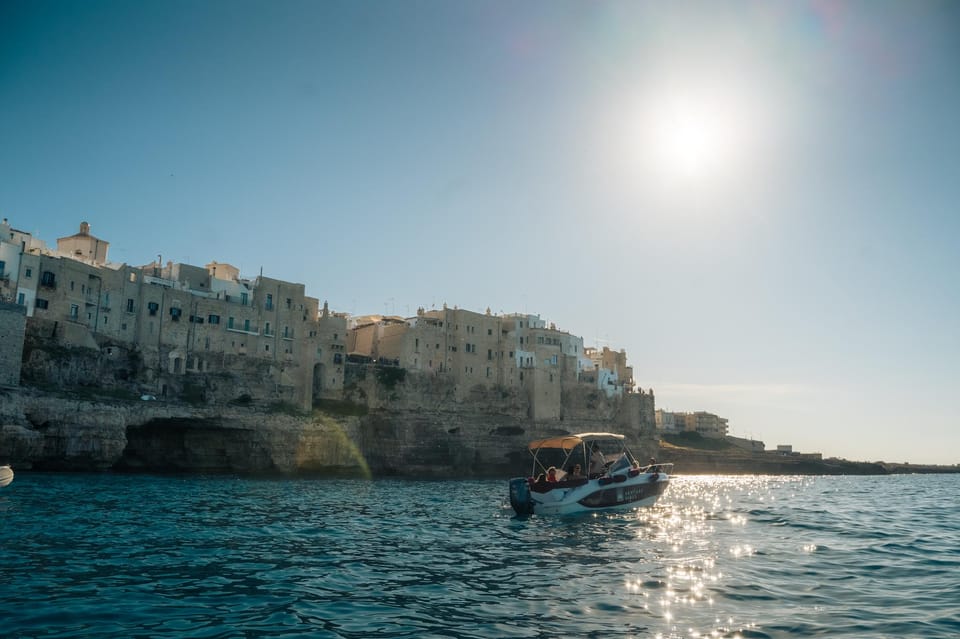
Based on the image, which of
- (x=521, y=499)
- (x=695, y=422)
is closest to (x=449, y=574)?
(x=521, y=499)

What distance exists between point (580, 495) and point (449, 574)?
56.1 feet

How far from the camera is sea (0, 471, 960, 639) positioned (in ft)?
35.7

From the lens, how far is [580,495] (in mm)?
31250

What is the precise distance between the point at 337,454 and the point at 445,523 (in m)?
37.6

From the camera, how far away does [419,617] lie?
11.3 m

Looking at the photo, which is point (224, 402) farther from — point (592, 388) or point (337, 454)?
point (592, 388)

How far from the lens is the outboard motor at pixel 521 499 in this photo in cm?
2984

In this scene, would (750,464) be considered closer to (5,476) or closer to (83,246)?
(83,246)

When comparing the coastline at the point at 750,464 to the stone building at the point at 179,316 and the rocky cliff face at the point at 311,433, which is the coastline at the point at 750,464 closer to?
the rocky cliff face at the point at 311,433

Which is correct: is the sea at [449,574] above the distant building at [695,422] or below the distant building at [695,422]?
below

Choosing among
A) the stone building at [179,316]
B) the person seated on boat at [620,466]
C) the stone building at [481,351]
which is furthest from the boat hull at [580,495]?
the stone building at [481,351]

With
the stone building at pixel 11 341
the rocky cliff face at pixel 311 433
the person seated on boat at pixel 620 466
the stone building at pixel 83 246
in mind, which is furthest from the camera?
the stone building at pixel 83 246

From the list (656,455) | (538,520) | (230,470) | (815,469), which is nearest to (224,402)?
(230,470)

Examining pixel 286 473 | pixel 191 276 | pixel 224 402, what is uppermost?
pixel 191 276
